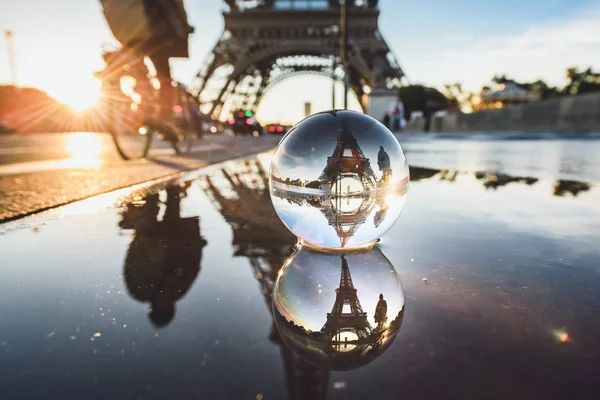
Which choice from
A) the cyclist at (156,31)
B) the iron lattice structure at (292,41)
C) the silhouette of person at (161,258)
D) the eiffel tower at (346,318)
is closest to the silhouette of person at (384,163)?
the eiffel tower at (346,318)

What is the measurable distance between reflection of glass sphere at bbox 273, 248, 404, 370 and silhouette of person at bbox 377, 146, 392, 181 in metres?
0.39

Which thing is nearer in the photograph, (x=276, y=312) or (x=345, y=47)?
(x=276, y=312)

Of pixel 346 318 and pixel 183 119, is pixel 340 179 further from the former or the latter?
pixel 183 119

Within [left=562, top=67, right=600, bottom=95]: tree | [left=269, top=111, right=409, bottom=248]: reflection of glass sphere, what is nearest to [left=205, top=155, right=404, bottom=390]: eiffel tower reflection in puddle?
[left=269, top=111, right=409, bottom=248]: reflection of glass sphere

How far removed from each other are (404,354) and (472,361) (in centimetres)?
17

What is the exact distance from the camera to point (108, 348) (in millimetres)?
1056

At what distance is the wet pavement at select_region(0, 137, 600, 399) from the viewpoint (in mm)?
898

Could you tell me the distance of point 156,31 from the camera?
594 centimetres

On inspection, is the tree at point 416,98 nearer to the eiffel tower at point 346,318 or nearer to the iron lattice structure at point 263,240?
the iron lattice structure at point 263,240

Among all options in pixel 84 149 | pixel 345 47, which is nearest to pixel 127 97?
pixel 84 149

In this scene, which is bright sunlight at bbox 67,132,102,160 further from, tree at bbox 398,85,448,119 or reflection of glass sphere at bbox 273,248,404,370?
tree at bbox 398,85,448,119

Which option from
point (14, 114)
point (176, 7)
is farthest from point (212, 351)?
point (14, 114)

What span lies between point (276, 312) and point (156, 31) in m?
5.95

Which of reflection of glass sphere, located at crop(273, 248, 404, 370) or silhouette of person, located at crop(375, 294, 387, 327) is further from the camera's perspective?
silhouette of person, located at crop(375, 294, 387, 327)
